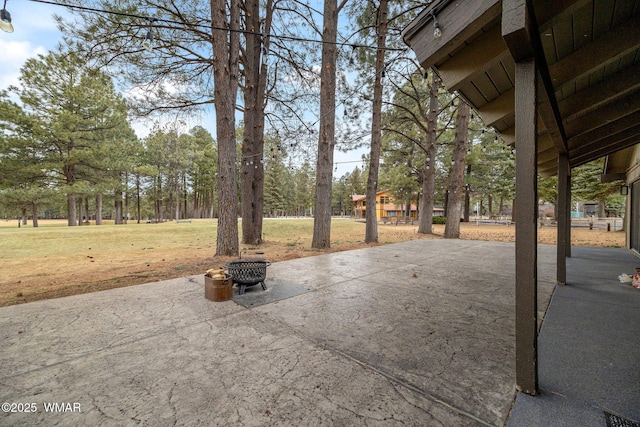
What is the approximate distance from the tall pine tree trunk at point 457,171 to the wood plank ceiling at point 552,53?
24.1 ft

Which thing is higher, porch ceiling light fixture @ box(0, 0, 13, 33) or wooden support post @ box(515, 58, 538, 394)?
porch ceiling light fixture @ box(0, 0, 13, 33)

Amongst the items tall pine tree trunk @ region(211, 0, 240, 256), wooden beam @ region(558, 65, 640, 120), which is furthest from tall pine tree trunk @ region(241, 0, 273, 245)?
wooden beam @ region(558, 65, 640, 120)

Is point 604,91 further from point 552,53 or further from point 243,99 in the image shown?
point 243,99

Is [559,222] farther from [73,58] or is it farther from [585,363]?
[73,58]

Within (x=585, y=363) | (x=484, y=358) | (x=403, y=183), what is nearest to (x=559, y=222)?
(x=585, y=363)

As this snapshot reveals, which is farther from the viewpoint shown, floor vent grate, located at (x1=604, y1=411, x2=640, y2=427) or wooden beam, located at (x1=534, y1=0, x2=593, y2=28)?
wooden beam, located at (x1=534, y1=0, x2=593, y2=28)

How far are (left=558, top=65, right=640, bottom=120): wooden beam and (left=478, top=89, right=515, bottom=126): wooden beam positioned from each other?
544 mm

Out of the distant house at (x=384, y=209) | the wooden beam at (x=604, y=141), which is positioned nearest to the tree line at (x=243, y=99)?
the wooden beam at (x=604, y=141)

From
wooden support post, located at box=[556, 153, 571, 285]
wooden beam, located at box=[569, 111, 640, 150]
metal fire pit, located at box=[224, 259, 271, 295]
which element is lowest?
metal fire pit, located at box=[224, 259, 271, 295]

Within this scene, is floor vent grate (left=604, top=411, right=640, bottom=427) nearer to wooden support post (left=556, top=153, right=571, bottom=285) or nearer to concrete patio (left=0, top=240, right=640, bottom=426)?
concrete patio (left=0, top=240, right=640, bottom=426)

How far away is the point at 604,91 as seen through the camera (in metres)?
2.60

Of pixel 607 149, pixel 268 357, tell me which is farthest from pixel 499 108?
pixel 607 149

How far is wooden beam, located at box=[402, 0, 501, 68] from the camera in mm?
1557

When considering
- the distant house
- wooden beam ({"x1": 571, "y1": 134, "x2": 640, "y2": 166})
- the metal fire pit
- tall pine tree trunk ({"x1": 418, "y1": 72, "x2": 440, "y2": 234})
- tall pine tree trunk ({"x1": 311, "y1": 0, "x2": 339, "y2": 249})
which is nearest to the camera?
the metal fire pit
